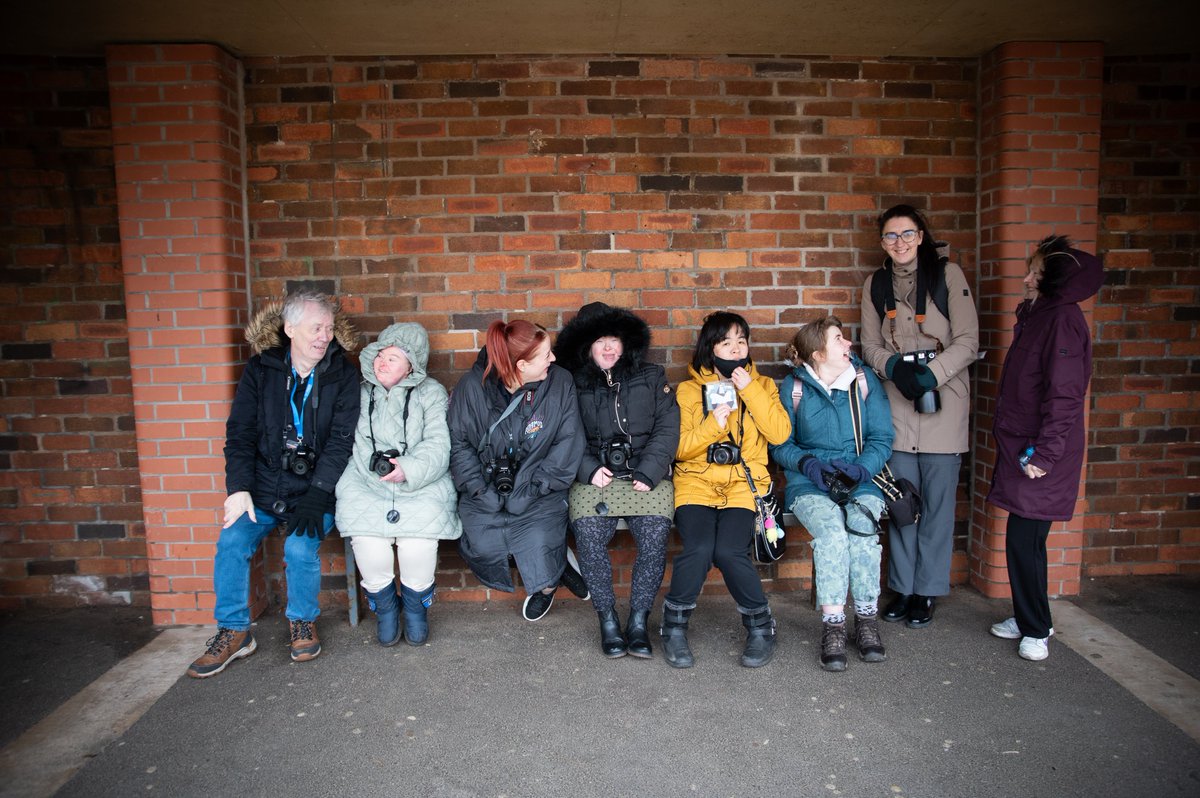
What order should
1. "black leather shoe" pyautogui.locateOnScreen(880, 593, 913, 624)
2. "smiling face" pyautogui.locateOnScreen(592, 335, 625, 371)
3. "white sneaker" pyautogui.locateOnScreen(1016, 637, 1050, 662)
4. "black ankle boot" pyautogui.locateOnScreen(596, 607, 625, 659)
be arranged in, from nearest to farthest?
"white sneaker" pyautogui.locateOnScreen(1016, 637, 1050, 662) → "black ankle boot" pyautogui.locateOnScreen(596, 607, 625, 659) → "smiling face" pyautogui.locateOnScreen(592, 335, 625, 371) → "black leather shoe" pyautogui.locateOnScreen(880, 593, 913, 624)

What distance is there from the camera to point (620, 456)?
3.61 meters

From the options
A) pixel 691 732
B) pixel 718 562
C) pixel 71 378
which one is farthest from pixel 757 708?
pixel 71 378

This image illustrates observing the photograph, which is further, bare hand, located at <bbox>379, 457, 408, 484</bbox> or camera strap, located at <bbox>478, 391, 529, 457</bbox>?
camera strap, located at <bbox>478, 391, 529, 457</bbox>

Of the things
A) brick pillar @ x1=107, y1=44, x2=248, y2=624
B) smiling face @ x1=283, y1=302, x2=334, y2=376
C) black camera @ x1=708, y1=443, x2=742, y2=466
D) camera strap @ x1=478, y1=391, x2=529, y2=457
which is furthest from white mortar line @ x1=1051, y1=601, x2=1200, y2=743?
brick pillar @ x1=107, y1=44, x2=248, y2=624

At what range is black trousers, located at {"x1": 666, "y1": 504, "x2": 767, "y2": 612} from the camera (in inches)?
134

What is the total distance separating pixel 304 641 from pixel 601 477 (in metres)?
Result: 1.59

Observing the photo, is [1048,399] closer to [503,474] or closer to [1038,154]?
[1038,154]

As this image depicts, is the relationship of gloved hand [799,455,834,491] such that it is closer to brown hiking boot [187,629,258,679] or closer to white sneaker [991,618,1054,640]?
white sneaker [991,618,1054,640]

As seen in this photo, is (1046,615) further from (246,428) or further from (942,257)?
(246,428)

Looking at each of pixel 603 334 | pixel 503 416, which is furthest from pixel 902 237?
pixel 503 416

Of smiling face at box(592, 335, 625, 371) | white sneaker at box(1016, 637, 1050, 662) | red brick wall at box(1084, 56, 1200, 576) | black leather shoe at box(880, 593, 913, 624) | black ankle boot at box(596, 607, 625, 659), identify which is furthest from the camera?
red brick wall at box(1084, 56, 1200, 576)

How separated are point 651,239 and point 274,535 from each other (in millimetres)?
2622

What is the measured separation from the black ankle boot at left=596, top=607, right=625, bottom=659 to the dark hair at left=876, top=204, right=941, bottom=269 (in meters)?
2.34

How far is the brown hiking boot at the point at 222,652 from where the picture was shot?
3.31 metres
